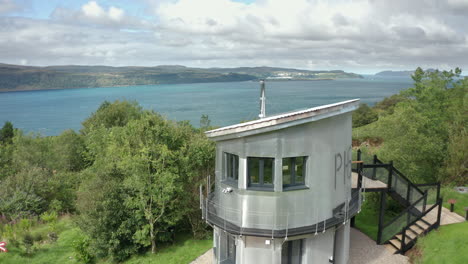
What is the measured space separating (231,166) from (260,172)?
142 centimetres

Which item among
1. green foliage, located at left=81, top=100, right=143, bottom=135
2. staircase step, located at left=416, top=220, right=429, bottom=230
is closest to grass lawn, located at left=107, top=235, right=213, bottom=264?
staircase step, located at left=416, top=220, right=429, bottom=230

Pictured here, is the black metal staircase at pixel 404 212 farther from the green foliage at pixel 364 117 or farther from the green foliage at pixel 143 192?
the green foliage at pixel 364 117

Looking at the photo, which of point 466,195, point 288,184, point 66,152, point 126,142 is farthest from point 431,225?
point 66,152

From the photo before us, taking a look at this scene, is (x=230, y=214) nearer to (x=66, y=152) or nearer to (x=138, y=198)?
(x=138, y=198)

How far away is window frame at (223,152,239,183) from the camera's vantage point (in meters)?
13.8

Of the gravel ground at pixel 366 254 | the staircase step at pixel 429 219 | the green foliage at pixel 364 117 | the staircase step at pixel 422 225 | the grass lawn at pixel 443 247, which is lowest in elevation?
the gravel ground at pixel 366 254

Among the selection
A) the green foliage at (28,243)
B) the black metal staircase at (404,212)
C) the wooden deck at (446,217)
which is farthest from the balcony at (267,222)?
the green foliage at (28,243)

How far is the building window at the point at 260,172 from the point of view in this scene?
13.1 meters

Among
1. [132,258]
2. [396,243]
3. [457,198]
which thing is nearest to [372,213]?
[457,198]

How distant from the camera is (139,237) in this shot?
63.6 feet

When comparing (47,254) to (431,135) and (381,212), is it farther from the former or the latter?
(431,135)

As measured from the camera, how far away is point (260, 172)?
1321cm

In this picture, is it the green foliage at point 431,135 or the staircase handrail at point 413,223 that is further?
the green foliage at point 431,135

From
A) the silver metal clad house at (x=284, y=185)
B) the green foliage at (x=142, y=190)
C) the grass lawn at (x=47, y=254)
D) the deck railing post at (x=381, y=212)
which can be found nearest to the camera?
the silver metal clad house at (x=284, y=185)
